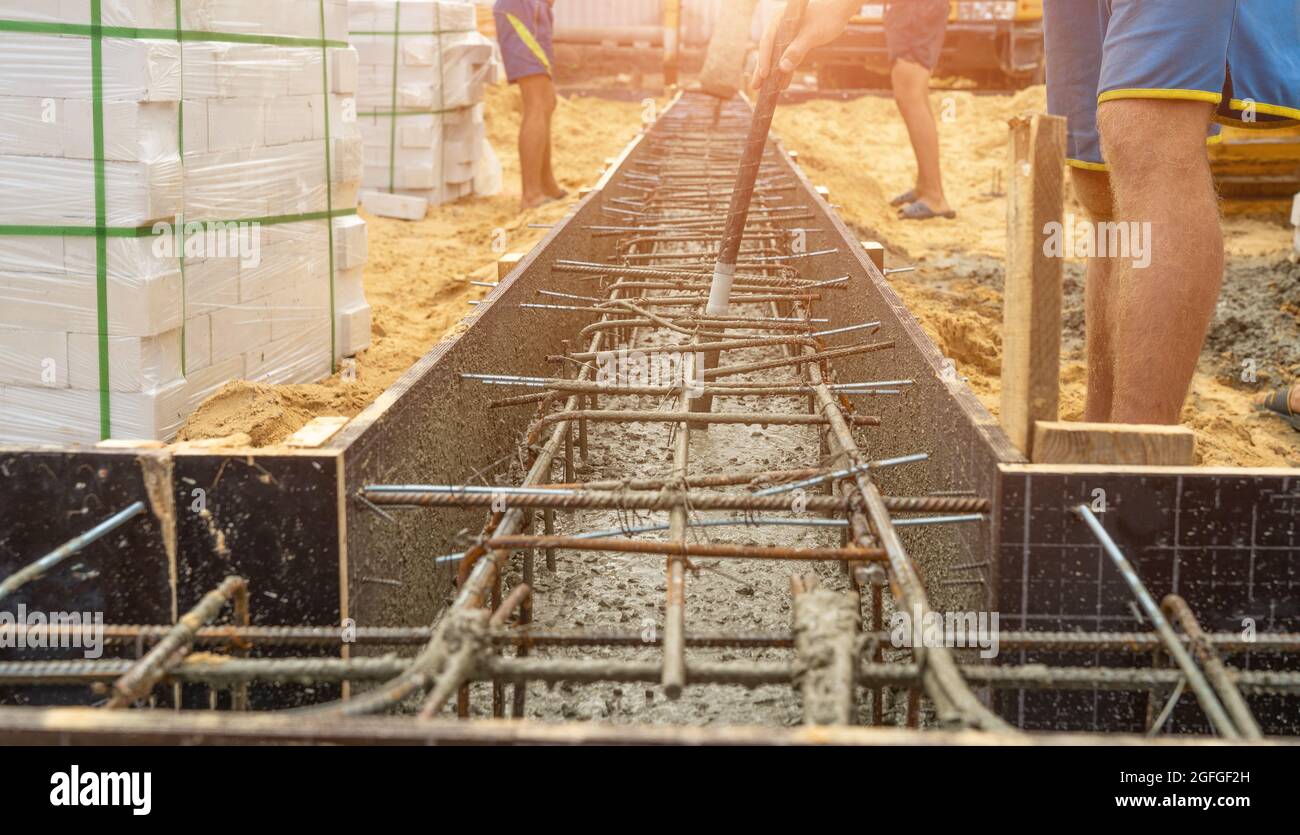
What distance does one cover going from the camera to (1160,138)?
2.48 m

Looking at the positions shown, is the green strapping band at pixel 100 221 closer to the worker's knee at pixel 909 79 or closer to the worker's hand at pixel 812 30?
the worker's hand at pixel 812 30

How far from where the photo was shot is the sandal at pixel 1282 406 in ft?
14.3

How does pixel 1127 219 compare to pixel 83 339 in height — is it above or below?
above

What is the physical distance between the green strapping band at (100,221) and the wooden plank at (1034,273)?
2.89 m

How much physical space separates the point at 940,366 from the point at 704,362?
1.53 meters

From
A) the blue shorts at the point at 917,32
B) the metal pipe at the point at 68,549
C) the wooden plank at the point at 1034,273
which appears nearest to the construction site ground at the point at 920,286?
the metal pipe at the point at 68,549

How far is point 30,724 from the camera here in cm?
120

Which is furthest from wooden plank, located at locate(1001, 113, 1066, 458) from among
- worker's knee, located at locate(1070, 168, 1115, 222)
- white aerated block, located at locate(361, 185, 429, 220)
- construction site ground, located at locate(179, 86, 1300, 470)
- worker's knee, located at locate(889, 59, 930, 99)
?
white aerated block, located at locate(361, 185, 429, 220)

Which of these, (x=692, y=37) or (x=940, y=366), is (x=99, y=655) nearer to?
(x=940, y=366)

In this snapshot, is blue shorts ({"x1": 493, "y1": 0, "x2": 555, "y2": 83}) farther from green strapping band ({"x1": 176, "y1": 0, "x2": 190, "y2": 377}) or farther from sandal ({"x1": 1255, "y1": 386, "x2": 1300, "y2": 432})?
sandal ({"x1": 1255, "y1": 386, "x2": 1300, "y2": 432})

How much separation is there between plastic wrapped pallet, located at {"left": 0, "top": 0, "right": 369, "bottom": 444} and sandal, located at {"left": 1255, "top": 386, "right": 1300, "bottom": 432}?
383 centimetres

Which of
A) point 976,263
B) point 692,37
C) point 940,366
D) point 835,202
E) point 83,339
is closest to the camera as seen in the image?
point 940,366

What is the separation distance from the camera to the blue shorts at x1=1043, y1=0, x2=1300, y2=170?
2467 millimetres

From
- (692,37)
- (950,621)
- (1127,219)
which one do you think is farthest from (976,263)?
(692,37)
